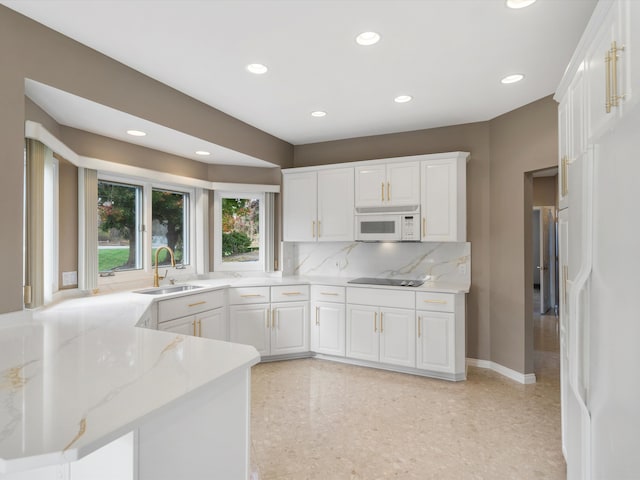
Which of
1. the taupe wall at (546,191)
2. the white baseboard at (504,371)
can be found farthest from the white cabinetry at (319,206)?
the taupe wall at (546,191)

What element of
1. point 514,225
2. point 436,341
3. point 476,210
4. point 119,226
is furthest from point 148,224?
point 514,225

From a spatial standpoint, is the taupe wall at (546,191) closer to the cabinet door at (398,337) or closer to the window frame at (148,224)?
the cabinet door at (398,337)

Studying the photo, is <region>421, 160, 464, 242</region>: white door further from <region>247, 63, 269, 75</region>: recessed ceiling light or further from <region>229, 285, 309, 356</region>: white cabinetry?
<region>247, 63, 269, 75</region>: recessed ceiling light

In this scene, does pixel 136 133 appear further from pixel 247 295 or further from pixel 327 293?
pixel 327 293

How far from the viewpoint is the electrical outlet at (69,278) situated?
3.03m

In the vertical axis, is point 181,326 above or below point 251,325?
above

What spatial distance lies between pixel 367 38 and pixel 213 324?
9.30 feet

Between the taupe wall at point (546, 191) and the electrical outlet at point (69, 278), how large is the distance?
690 cm

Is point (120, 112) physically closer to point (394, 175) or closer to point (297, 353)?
point (394, 175)

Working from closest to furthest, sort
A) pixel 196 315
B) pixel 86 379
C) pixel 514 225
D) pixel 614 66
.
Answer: pixel 86 379
pixel 614 66
pixel 196 315
pixel 514 225

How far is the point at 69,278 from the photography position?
10.1ft

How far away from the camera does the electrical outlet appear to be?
303 centimetres

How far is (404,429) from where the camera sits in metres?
2.61

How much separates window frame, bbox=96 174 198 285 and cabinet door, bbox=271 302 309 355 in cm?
114
